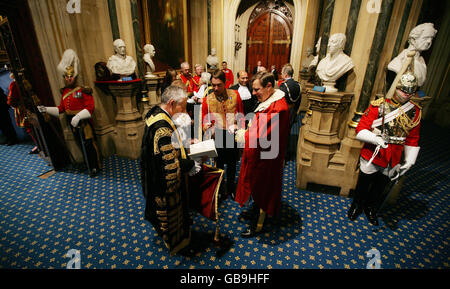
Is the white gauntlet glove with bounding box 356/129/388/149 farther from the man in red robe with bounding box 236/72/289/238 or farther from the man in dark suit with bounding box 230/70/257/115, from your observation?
the man in dark suit with bounding box 230/70/257/115

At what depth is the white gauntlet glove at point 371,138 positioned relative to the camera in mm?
2427

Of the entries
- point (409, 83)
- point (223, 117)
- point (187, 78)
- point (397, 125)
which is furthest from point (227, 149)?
point (187, 78)

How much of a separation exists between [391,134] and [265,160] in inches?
62.1

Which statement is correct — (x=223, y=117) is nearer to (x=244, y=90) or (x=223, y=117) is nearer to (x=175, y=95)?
(x=175, y=95)

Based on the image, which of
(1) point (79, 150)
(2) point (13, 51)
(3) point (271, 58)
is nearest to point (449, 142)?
(3) point (271, 58)

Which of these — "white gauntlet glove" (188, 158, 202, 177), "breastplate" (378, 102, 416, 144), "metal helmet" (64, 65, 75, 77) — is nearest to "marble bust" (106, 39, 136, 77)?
"metal helmet" (64, 65, 75, 77)

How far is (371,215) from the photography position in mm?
2943

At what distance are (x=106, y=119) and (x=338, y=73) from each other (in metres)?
4.59

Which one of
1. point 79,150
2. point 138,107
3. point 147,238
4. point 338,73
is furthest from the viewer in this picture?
point 138,107

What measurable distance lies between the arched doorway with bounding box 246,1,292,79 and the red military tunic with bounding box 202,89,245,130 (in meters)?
7.93

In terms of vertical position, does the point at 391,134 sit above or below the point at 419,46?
below
